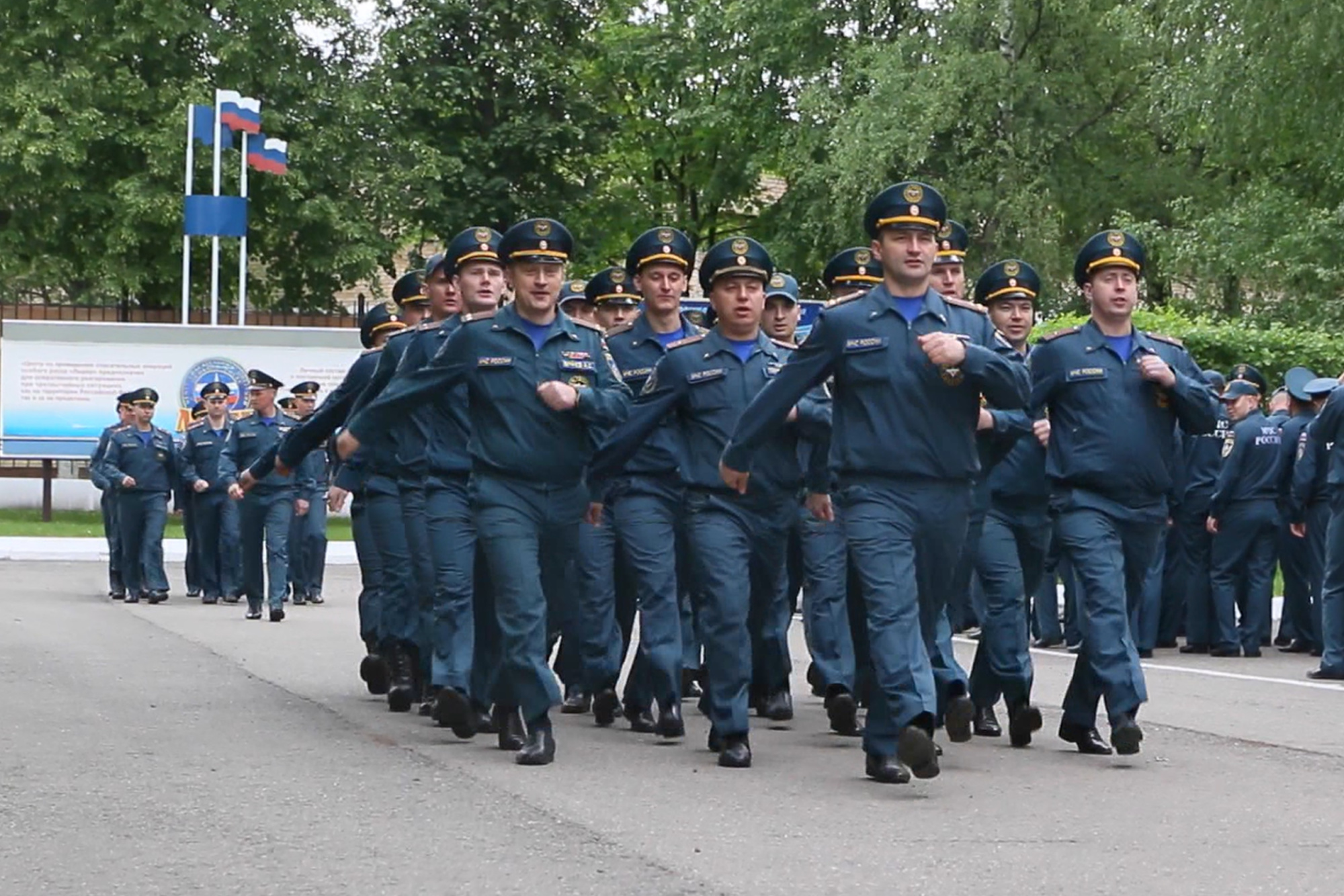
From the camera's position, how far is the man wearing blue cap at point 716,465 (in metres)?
10.2

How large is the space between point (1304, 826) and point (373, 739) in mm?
4158

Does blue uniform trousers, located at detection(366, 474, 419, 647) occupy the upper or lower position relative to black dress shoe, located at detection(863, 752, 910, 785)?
upper

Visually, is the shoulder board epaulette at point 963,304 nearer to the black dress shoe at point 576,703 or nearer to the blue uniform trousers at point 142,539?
the black dress shoe at point 576,703

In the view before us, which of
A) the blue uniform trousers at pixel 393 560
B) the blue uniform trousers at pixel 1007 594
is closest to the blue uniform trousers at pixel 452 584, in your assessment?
the blue uniform trousers at pixel 393 560

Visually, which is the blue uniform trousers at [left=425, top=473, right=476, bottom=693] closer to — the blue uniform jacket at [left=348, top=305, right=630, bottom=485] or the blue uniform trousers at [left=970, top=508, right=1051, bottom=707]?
the blue uniform jacket at [left=348, top=305, right=630, bottom=485]

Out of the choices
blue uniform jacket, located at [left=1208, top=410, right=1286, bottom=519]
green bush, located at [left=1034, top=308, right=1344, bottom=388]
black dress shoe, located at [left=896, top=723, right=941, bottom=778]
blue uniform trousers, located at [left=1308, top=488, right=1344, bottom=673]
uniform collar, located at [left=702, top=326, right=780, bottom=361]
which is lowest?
black dress shoe, located at [left=896, top=723, right=941, bottom=778]

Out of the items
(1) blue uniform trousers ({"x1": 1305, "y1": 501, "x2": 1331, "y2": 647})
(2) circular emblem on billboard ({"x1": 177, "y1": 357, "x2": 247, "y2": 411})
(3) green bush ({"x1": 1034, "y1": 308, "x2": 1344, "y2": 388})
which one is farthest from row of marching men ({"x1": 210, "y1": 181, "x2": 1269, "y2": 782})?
(2) circular emblem on billboard ({"x1": 177, "y1": 357, "x2": 247, "y2": 411})

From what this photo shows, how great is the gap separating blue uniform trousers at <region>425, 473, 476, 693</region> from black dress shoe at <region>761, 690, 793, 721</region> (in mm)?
1800

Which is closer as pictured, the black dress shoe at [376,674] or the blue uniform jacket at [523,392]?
the blue uniform jacket at [523,392]

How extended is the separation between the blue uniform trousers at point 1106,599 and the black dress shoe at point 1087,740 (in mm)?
36

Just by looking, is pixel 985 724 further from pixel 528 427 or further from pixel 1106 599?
pixel 528 427

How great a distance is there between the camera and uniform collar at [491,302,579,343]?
10312 millimetres

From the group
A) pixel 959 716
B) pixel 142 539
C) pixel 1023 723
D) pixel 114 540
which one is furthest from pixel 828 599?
pixel 114 540

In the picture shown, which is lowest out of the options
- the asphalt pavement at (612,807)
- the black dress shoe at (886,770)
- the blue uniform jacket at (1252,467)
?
the asphalt pavement at (612,807)
